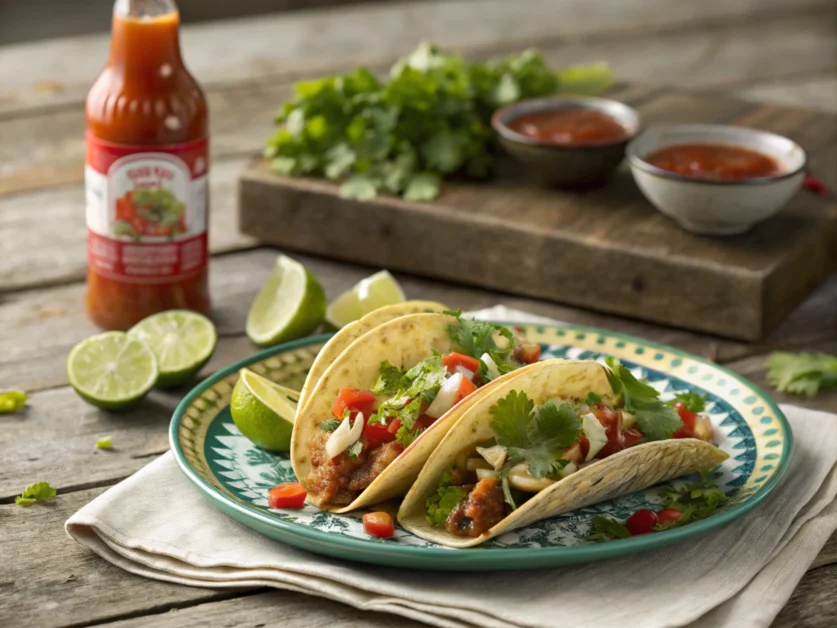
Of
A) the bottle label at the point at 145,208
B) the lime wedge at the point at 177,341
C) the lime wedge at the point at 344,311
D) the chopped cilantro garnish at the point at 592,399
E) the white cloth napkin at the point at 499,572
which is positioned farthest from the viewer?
the lime wedge at the point at 344,311

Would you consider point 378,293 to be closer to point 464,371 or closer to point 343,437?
point 464,371

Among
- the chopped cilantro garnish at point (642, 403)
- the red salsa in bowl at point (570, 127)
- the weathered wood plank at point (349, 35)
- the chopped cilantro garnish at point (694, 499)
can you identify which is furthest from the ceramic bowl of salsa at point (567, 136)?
the weathered wood plank at point (349, 35)

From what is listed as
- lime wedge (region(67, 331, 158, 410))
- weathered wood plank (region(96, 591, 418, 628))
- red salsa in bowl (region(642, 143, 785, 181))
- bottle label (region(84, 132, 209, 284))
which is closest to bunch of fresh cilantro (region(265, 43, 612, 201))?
red salsa in bowl (region(642, 143, 785, 181))

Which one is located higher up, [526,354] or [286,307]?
[526,354]

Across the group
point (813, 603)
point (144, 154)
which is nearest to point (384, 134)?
point (144, 154)

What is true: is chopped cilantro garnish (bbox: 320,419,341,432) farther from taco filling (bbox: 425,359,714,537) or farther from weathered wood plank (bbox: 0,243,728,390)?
weathered wood plank (bbox: 0,243,728,390)

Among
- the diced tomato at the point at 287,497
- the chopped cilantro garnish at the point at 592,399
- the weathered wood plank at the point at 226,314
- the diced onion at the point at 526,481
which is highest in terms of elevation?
the chopped cilantro garnish at the point at 592,399

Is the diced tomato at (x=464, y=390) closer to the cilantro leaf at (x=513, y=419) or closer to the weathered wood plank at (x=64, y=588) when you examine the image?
the cilantro leaf at (x=513, y=419)

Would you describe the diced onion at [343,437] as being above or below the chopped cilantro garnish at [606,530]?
above
